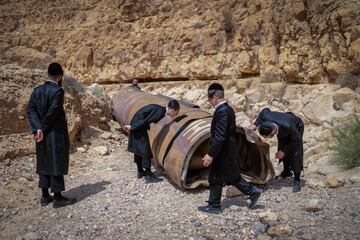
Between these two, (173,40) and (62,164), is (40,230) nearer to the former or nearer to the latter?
(62,164)

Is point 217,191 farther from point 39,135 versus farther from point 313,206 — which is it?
point 39,135

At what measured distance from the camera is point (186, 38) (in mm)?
12625

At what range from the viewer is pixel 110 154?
7207 millimetres

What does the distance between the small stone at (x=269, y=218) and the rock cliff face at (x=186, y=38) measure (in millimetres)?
3822

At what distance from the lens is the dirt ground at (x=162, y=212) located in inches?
147

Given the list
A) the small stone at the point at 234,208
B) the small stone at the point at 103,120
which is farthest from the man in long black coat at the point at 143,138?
the small stone at the point at 103,120

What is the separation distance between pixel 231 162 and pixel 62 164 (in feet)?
6.75

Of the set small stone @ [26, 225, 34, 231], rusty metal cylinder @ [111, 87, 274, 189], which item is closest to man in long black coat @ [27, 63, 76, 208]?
small stone @ [26, 225, 34, 231]

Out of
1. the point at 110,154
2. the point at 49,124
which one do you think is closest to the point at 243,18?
the point at 110,154

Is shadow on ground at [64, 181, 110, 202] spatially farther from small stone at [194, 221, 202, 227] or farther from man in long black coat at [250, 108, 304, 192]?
man in long black coat at [250, 108, 304, 192]

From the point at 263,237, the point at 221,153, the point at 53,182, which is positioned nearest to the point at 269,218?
the point at 263,237

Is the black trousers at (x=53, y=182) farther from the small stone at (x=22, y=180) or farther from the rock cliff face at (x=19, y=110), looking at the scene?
the rock cliff face at (x=19, y=110)

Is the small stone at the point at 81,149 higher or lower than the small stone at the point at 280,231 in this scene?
lower

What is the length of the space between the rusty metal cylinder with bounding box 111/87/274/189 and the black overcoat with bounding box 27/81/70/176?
140cm
